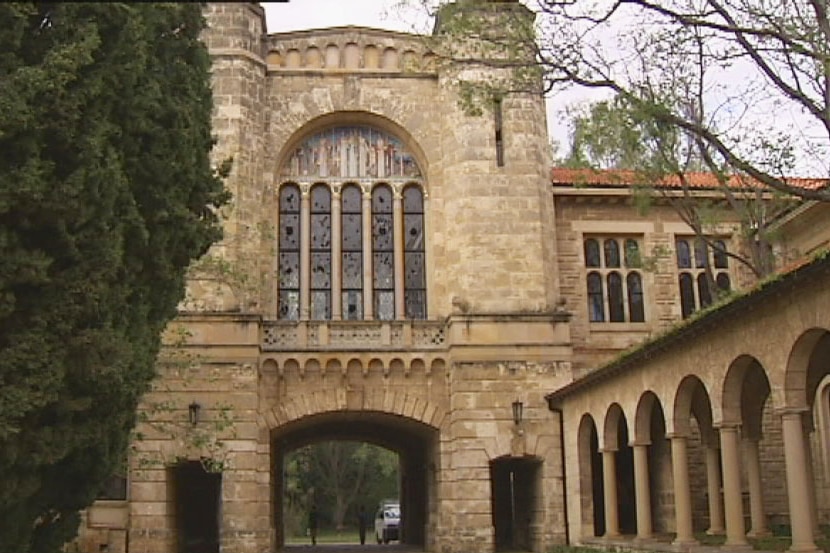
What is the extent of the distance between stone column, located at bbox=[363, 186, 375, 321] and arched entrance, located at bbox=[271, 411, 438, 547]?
96.3 inches

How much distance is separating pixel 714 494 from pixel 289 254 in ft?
36.4

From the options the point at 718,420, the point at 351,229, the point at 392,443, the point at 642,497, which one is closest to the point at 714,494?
the point at 642,497

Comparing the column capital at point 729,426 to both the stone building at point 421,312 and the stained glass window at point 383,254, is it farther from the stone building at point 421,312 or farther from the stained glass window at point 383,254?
the stained glass window at point 383,254

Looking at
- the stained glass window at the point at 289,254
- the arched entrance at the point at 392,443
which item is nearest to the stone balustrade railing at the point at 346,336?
the stained glass window at the point at 289,254

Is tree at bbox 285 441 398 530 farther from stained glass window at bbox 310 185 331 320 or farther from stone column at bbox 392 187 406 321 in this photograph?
stone column at bbox 392 187 406 321

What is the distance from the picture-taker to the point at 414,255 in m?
25.2

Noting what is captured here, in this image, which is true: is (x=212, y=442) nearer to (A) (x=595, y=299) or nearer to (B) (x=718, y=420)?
(A) (x=595, y=299)

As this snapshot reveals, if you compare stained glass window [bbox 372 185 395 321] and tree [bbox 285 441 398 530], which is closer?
stained glass window [bbox 372 185 395 321]

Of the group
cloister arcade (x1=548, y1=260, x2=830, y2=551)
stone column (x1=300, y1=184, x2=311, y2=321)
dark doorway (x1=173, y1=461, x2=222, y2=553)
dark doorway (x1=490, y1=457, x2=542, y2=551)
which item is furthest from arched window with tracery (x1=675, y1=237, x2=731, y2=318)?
dark doorway (x1=173, y1=461, x2=222, y2=553)

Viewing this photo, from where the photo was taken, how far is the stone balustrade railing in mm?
23562

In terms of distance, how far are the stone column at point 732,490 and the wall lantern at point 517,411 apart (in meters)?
7.73

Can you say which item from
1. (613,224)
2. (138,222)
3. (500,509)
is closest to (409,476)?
(500,509)

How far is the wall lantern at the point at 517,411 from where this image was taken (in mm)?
23250

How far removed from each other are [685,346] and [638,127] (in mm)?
3591
